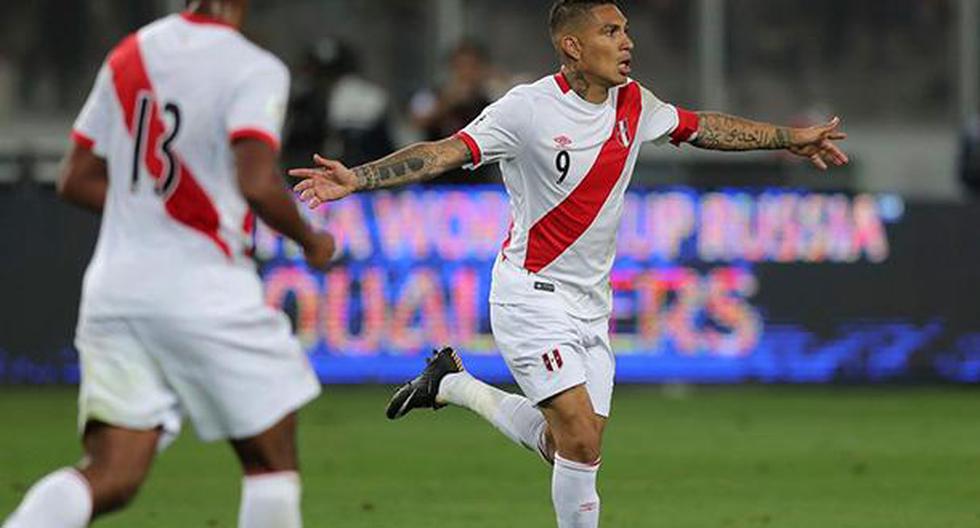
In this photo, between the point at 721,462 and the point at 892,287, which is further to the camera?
the point at 892,287

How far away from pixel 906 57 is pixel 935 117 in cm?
59

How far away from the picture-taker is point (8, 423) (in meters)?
15.2

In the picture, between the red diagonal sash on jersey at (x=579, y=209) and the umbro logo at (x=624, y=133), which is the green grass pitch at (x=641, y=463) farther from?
the umbro logo at (x=624, y=133)

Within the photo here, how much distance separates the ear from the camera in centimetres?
934

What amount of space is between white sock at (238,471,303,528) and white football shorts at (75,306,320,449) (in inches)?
6.2

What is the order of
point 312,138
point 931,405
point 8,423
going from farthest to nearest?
point 312,138
point 931,405
point 8,423

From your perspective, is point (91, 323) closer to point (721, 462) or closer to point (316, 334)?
point (721, 462)

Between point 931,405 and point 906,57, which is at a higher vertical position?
point 906,57

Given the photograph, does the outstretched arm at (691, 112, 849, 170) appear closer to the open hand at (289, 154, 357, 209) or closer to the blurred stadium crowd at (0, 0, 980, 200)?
the open hand at (289, 154, 357, 209)

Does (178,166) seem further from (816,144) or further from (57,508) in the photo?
(816,144)

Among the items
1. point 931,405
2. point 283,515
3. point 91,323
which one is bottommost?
point 931,405

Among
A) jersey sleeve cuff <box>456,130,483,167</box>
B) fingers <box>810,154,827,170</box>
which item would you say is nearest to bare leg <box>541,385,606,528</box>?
jersey sleeve cuff <box>456,130,483,167</box>

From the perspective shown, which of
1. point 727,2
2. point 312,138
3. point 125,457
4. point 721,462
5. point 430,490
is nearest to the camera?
point 125,457

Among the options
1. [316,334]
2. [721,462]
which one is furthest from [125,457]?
[316,334]
